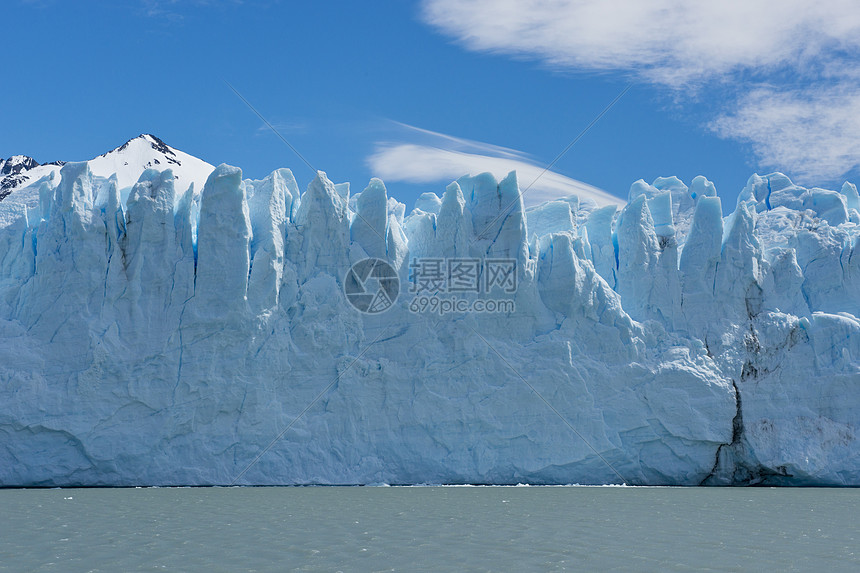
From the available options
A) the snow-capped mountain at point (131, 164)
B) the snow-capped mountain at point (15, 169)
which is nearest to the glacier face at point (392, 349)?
the snow-capped mountain at point (131, 164)

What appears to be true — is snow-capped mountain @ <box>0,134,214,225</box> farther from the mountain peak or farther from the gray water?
the gray water

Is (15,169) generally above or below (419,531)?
above

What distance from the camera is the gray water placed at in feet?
29.4

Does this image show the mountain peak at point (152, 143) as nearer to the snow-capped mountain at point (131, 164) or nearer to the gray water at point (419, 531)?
the snow-capped mountain at point (131, 164)

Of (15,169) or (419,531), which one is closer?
(419,531)

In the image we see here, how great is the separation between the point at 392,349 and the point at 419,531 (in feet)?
28.2

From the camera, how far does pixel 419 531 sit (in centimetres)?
1115

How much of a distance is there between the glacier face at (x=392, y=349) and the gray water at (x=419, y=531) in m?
2.25

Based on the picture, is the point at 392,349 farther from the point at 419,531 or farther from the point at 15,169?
the point at 15,169

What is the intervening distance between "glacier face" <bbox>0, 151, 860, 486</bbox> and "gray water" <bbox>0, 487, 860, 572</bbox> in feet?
7.38

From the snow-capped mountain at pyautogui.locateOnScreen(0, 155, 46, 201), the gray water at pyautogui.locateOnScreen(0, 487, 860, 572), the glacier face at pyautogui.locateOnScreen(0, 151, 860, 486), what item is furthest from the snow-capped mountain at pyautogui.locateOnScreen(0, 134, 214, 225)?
the gray water at pyautogui.locateOnScreen(0, 487, 860, 572)

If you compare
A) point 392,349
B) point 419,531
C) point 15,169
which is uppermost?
point 15,169

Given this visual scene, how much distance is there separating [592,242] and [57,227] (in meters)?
13.1

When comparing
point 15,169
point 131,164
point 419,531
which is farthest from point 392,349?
point 15,169
